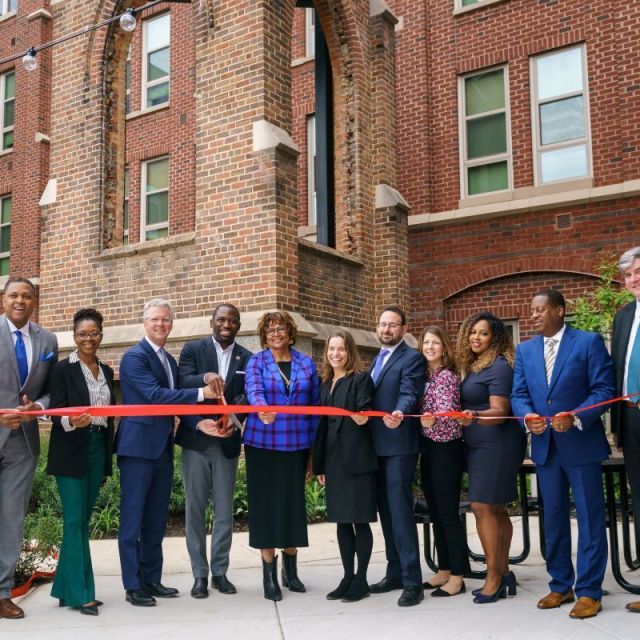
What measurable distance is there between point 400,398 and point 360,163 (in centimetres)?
649

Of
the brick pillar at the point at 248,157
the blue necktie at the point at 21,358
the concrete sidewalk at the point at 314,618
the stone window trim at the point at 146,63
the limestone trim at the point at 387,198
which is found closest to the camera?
the concrete sidewalk at the point at 314,618

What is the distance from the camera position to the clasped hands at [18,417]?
4599 mm

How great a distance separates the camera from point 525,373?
484 cm

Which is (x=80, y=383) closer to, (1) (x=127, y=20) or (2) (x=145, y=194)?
(1) (x=127, y=20)

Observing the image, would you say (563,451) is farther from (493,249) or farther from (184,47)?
(184,47)

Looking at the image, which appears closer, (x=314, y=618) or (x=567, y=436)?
(x=314, y=618)

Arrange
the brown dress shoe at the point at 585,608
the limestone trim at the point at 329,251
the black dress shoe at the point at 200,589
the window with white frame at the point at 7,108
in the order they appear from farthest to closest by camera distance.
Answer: the window with white frame at the point at 7,108 → the limestone trim at the point at 329,251 → the black dress shoe at the point at 200,589 → the brown dress shoe at the point at 585,608

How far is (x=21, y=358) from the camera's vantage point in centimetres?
489

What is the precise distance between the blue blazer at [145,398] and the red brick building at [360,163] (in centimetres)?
368

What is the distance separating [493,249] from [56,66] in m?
7.34

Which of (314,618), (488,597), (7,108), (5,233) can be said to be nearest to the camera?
(314,618)

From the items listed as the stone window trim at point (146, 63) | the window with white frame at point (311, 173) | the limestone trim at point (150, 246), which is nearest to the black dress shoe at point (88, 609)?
the limestone trim at point (150, 246)

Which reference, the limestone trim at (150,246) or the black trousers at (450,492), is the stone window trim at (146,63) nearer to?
the limestone trim at (150,246)

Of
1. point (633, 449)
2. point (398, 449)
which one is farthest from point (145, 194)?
point (633, 449)
